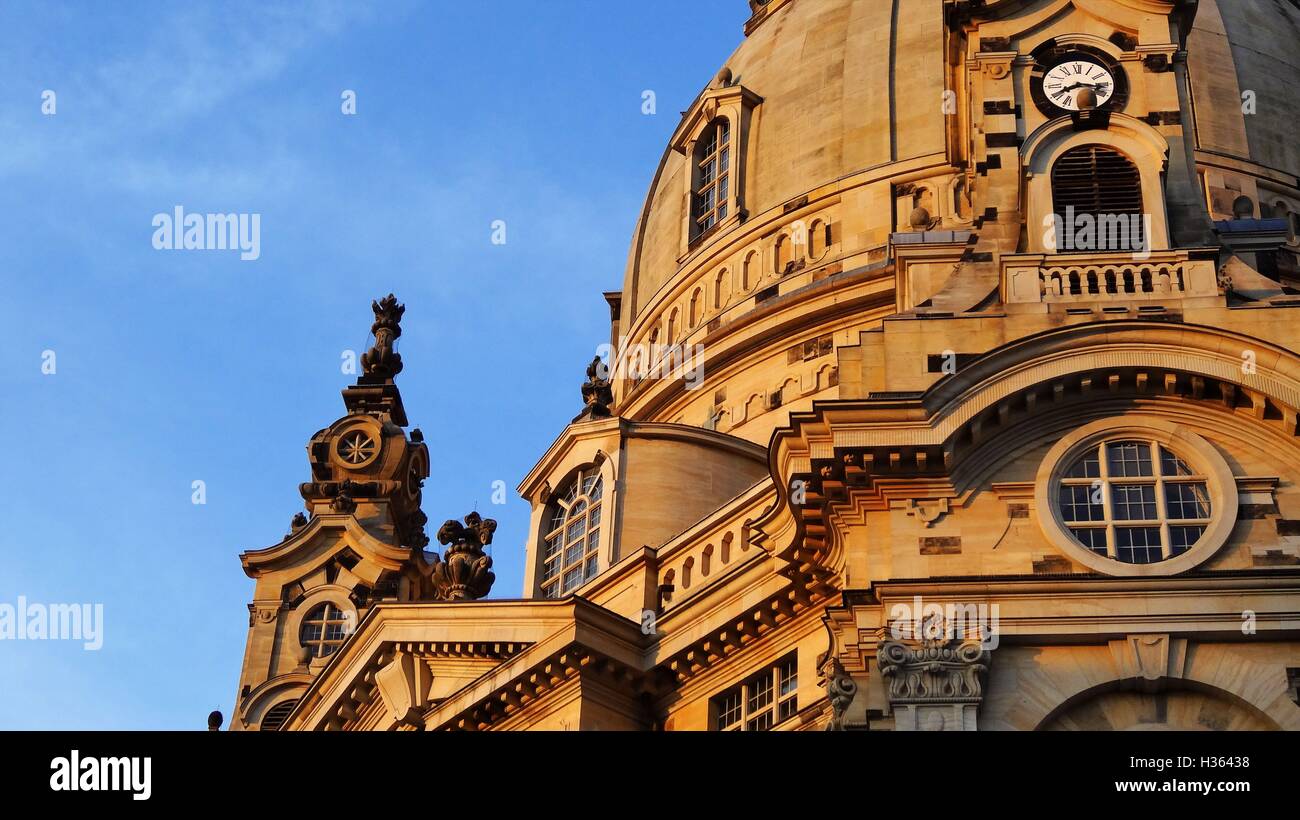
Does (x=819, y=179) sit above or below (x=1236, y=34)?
below

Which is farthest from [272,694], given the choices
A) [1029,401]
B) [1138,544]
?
[1138,544]

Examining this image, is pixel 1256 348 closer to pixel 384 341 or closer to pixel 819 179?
pixel 819 179

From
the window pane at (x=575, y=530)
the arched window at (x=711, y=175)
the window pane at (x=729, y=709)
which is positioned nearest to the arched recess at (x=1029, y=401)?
the window pane at (x=729, y=709)

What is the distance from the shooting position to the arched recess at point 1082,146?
34312 mm

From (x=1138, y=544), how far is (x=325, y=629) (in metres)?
26.6

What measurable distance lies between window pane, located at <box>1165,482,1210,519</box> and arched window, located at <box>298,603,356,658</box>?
2589cm

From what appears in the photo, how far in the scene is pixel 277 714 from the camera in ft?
163

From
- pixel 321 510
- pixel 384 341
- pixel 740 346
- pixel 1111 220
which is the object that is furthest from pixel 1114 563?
pixel 384 341

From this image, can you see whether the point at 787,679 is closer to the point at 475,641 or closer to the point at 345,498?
the point at 475,641

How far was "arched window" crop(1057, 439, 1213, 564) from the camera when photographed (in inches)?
1179

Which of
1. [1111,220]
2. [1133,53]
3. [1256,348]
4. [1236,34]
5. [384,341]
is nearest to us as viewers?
[1256,348]

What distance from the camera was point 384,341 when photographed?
57562 mm

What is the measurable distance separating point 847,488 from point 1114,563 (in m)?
4.15

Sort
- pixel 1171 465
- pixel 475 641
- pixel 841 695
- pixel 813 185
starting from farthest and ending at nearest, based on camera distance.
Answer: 1. pixel 813 185
2. pixel 475 641
3. pixel 1171 465
4. pixel 841 695
